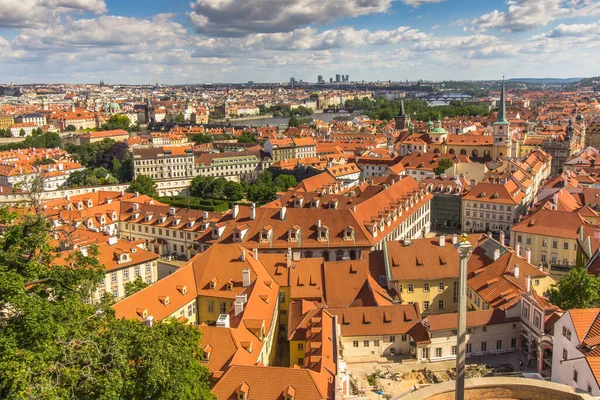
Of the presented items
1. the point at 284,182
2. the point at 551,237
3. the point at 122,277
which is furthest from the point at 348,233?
the point at 284,182

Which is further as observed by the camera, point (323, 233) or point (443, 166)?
point (443, 166)

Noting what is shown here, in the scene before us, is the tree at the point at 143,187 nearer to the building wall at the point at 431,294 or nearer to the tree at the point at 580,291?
the building wall at the point at 431,294

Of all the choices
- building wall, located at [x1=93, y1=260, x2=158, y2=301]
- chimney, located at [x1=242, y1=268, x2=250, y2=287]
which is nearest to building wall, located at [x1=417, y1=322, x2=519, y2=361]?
chimney, located at [x1=242, y1=268, x2=250, y2=287]

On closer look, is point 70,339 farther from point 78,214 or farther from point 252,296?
point 78,214

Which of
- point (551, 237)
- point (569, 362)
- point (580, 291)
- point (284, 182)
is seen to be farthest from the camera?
point (284, 182)

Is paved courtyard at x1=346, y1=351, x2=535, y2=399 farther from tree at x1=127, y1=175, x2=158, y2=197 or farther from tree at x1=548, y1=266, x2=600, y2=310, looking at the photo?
tree at x1=127, y1=175, x2=158, y2=197

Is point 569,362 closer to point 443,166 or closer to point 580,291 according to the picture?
point 580,291

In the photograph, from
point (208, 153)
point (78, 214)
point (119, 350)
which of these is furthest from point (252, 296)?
point (208, 153)
